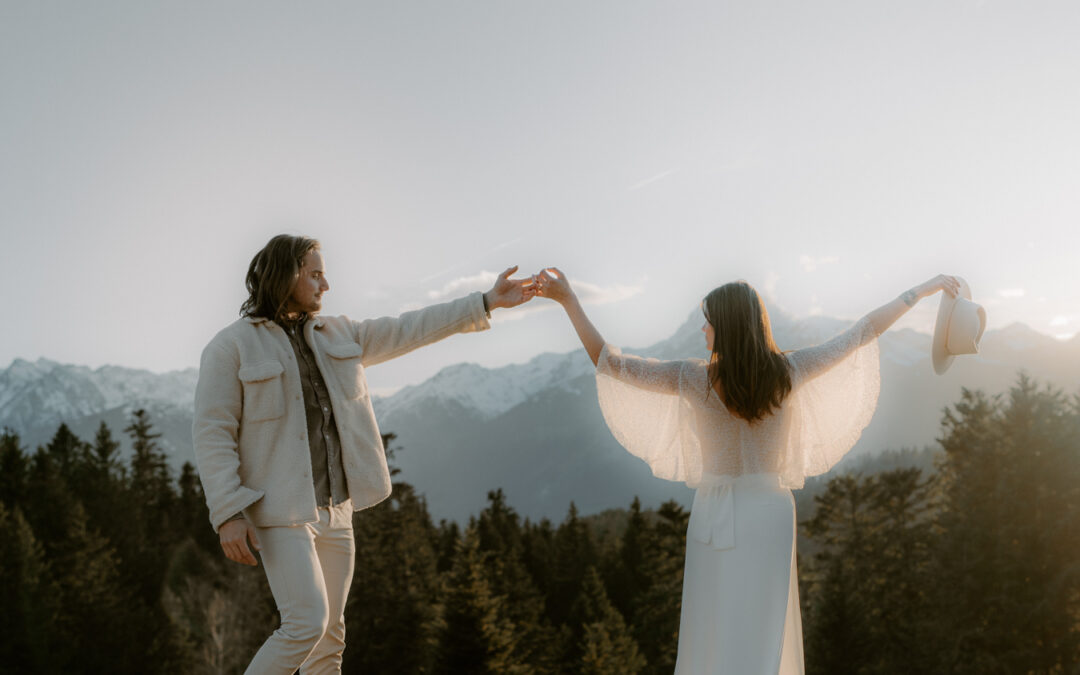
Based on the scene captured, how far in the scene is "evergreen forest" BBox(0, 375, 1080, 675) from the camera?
27.6 meters

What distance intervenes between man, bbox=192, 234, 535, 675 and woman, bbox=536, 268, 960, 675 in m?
1.26

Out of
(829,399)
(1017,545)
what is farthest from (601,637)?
(829,399)

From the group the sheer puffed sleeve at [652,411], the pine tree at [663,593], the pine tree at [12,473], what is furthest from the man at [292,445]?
the pine tree at [12,473]

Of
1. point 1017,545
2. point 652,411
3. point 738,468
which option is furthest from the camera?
point 1017,545

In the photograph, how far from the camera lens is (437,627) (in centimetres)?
2658

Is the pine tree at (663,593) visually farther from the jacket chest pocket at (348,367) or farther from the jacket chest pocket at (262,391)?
the jacket chest pocket at (262,391)

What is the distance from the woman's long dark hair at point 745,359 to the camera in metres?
3.68

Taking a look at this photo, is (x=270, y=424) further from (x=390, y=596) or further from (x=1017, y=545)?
(x=390, y=596)

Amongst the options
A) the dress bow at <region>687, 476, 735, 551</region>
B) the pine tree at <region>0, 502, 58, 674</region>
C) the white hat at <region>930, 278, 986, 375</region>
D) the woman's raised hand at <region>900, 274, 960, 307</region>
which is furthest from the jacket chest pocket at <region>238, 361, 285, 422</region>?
the pine tree at <region>0, 502, 58, 674</region>

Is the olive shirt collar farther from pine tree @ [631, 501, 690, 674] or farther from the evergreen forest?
pine tree @ [631, 501, 690, 674]

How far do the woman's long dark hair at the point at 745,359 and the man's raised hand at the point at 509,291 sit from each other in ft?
3.82

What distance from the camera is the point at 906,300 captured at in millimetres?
4352

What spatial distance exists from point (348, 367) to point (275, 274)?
558mm

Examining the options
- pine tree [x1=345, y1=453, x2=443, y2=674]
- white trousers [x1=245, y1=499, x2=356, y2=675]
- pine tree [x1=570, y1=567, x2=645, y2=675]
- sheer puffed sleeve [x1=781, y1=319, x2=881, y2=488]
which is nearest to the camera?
white trousers [x1=245, y1=499, x2=356, y2=675]
